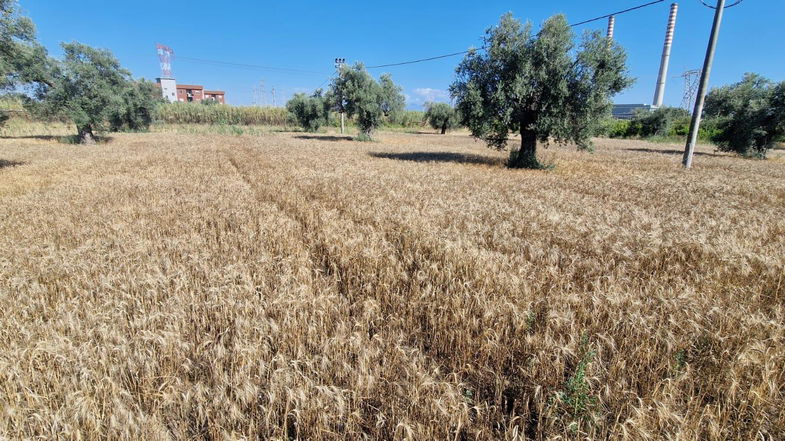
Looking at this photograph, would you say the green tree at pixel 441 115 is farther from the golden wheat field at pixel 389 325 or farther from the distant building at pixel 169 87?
the distant building at pixel 169 87

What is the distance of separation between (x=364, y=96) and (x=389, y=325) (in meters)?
38.0

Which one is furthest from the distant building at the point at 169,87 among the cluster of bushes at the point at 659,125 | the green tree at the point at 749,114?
the green tree at the point at 749,114

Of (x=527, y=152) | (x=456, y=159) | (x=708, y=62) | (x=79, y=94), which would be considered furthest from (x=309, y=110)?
(x=708, y=62)

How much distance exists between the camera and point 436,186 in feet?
41.0

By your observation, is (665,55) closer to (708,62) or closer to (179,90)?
(708,62)

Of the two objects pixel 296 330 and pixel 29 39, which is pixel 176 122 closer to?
pixel 29 39

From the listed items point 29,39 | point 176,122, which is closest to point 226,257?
point 29,39

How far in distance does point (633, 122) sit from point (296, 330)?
74892 mm

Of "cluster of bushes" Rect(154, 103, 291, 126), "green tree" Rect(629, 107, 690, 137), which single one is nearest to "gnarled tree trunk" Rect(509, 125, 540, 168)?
"green tree" Rect(629, 107, 690, 137)

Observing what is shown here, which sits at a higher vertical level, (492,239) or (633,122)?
(633,122)

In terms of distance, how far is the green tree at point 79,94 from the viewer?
26.0 metres

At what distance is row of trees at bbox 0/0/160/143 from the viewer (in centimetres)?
1354

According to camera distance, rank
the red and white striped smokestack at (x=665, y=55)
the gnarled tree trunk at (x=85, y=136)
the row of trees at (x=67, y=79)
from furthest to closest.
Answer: the red and white striped smokestack at (x=665, y=55) < the gnarled tree trunk at (x=85, y=136) < the row of trees at (x=67, y=79)

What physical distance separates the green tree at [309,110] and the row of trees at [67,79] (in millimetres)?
25928
